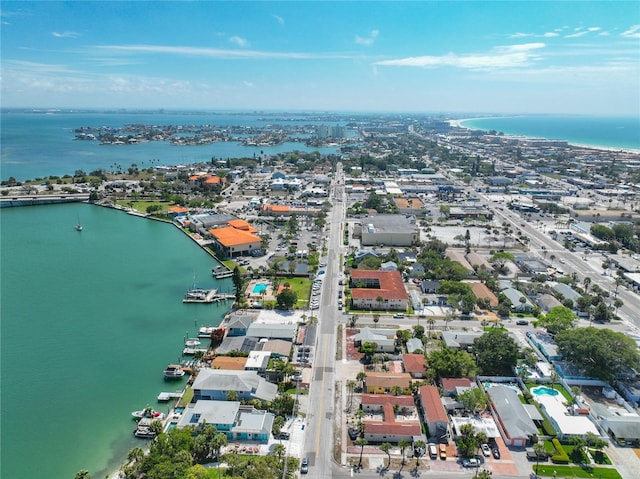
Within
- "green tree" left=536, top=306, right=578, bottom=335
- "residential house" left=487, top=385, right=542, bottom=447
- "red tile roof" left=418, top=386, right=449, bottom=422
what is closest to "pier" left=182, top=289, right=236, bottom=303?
"red tile roof" left=418, top=386, right=449, bottom=422

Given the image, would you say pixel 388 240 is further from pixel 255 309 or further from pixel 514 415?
pixel 514 415

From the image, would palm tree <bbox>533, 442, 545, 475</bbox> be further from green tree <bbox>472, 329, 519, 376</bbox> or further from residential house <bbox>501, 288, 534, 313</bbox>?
residential house <bbox>501, 288, 534, 313</bbox>

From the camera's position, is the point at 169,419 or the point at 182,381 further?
the point at 182,381

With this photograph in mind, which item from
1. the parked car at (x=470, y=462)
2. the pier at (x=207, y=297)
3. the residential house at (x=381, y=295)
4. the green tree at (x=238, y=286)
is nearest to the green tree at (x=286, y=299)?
the green tree at (x=238, y=286)

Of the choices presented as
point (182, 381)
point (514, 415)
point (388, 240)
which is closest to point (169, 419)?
point (182, 381)

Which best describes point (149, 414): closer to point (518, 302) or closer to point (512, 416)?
point (512, 416)

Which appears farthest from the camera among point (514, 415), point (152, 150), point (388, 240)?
point (152, 150)

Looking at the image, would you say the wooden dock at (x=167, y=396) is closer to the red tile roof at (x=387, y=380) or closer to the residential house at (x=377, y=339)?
the red tile roof at (x=387, y=380)
